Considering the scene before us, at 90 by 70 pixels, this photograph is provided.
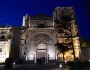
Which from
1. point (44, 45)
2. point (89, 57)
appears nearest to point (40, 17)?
point (44, 45)

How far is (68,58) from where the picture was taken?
45.9 m

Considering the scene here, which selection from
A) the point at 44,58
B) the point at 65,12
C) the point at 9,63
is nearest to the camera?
the point at 9,63

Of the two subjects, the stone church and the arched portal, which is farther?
the arched portal

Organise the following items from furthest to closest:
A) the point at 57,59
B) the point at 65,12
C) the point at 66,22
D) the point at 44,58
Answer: the point at 65,12
the point at 44,58
the point at 57,59
the point at 66,22

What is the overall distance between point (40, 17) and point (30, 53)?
1330 cm

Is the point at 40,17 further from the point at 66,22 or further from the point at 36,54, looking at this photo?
the point at 66,22

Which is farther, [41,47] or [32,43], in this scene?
[41,47]

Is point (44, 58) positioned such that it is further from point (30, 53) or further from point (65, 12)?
point (65, 12)

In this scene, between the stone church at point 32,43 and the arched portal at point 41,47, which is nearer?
the stone church at point 32,43

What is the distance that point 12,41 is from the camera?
159 ft

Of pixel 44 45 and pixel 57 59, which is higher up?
pixel 44 45

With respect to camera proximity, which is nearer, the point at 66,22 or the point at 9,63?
the point at 9,63

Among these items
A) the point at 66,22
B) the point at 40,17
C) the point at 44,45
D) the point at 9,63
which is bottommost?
the point at 9,63

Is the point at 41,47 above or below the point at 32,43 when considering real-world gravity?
below
